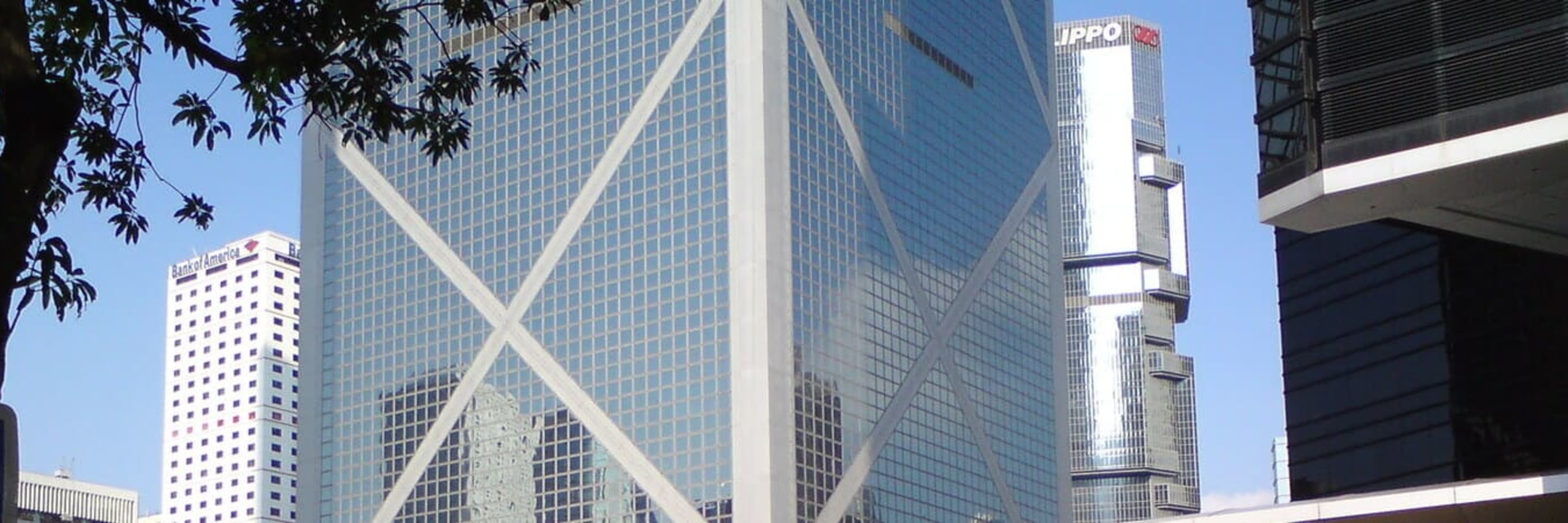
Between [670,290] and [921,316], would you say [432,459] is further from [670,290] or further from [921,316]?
[921,316]

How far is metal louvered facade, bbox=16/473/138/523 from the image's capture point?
16438 centimetres

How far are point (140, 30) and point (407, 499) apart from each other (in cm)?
10283

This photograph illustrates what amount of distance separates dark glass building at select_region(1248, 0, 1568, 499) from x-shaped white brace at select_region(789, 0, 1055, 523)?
4533 cm

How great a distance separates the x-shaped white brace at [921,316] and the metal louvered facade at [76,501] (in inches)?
2658

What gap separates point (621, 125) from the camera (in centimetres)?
11562

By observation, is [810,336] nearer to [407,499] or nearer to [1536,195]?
[407,499]

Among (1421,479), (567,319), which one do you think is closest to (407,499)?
(567,319)

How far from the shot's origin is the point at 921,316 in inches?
4788

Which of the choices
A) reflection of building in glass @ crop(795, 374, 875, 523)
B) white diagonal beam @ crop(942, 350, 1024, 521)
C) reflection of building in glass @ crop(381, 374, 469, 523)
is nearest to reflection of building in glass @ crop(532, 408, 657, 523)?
reflection of building in glass @ crop(381, 374, 469, 523)

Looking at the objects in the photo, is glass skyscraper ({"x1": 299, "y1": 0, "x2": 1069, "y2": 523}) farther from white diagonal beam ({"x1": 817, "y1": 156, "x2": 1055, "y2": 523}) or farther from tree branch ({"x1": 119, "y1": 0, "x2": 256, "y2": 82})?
tree branch ({"x1": 119, "y1": 0, "x2": 256, "y2": 82})

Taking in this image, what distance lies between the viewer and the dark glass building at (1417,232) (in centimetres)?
3569

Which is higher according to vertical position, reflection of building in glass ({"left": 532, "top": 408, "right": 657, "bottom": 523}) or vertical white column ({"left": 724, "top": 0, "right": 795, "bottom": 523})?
vertical white column ({"left": 724, "top": 0, "right": 795, "bottom": 523})

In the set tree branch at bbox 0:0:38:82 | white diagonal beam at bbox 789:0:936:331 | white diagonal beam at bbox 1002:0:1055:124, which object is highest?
white diagonal beam at bbox 1002:0:1055:124

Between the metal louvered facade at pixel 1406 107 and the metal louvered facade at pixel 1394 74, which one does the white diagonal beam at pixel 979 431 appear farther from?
the metal louvered facade at pixel 1394 74
